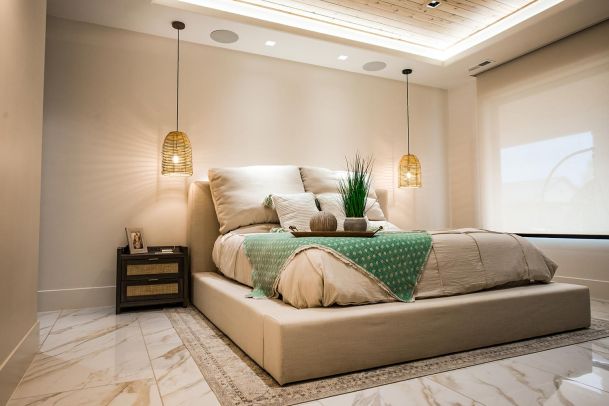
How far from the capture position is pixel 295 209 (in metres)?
3.29

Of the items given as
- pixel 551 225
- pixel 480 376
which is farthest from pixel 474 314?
pixel 551 225

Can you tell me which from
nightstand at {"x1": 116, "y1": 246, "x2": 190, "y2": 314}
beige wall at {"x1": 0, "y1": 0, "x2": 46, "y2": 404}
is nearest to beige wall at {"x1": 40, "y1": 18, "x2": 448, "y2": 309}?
nightstand at {"x1": 116, "y1": 246, "x2": 190, "y2": 314}

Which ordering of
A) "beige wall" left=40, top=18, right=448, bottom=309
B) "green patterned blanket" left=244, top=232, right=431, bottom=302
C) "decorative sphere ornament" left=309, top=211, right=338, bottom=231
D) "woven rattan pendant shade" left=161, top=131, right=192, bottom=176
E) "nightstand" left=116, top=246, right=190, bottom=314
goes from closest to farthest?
"green patterned blanket" left=244, top=232, right=431, bottom=302 → "decorative sphere ornament" left=309, top=211, right=338, bottom=231 → "nightstand" left=116, top=246, right=190, bottom=314 → "beige wall" left=40, top=18, right=448, bottom=309 → "woven rattan pendant shade" left=161, top=131, right=192, bottom=176

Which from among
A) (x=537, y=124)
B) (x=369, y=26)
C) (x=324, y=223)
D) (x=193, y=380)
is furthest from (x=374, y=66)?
(x=193, y=380)

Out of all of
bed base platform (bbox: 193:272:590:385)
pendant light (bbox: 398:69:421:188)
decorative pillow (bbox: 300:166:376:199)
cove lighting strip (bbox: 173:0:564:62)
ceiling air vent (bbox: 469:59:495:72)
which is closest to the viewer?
bed base platform (bbox: 193:272:590:385)

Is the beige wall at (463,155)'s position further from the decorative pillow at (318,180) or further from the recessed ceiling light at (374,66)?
the decorative pillow at (318,180)

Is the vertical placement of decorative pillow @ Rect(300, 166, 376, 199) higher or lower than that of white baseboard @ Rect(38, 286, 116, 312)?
higher

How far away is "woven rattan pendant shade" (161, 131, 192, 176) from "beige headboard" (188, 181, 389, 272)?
18 centimetres

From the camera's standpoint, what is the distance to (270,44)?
394cm

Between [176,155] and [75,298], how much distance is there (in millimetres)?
1437

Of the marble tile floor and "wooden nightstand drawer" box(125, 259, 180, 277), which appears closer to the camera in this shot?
the marble tile floor

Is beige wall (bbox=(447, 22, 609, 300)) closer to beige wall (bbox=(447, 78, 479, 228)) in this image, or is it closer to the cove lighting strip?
beige wall (bbox=(447, 78, 479, 228))

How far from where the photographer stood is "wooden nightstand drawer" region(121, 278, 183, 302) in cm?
307

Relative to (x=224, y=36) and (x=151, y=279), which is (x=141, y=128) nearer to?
(x=224, y=36)
